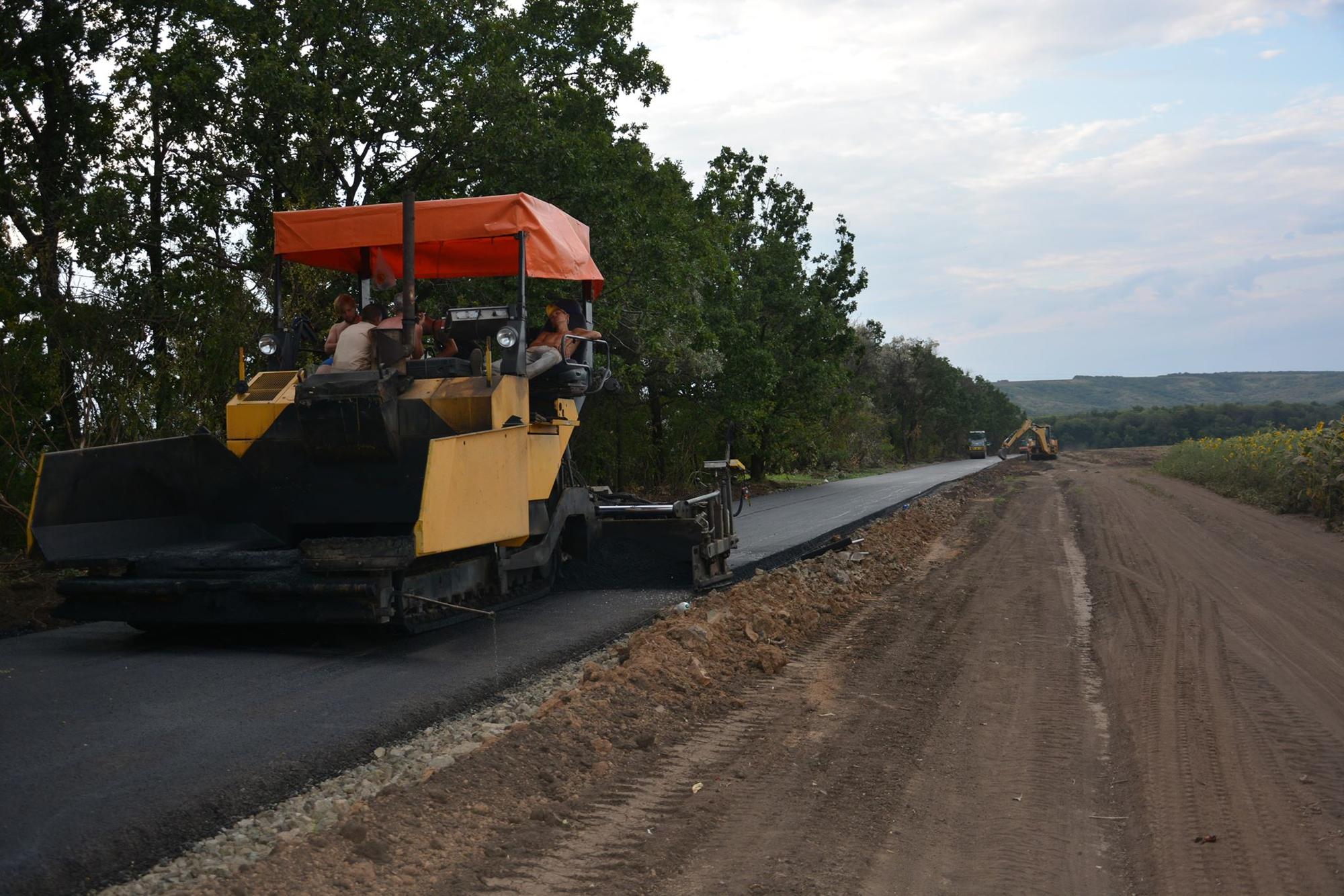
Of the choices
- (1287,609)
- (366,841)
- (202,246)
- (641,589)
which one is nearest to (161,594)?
(366,841)

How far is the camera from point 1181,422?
329 feet

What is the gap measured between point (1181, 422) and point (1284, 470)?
84598 mm

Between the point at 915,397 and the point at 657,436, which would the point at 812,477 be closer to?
the point at 657,436

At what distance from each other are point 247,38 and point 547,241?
431 inches

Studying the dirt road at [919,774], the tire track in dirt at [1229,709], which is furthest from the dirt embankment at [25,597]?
the tire track in dirt at [1229,709]

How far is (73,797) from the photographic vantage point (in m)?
4.34

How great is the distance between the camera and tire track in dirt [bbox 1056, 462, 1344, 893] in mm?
4277

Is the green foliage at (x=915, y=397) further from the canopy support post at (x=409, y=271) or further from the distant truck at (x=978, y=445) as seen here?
the canopy support post at (x=409, y=271)

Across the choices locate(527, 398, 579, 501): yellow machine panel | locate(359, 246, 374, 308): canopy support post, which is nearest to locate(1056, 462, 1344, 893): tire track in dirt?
locate(527, 398, 579, 501): yellow machine panel

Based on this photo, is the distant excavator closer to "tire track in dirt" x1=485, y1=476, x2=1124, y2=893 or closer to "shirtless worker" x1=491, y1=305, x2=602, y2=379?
"tire track in dirt" x1=485, y1=476, x2=1124, y2=893

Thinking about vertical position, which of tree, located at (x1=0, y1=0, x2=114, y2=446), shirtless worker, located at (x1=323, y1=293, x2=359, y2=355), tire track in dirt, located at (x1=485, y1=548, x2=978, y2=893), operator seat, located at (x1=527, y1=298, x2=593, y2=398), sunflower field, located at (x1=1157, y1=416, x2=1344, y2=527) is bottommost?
tire track in dirt, located at (x1=485, y1=548, x2=978, y2=893)

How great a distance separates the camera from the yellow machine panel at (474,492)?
6.68 metres

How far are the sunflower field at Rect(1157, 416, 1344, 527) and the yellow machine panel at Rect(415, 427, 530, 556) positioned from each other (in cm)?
1630

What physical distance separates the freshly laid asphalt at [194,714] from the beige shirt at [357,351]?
1899 millimetres
